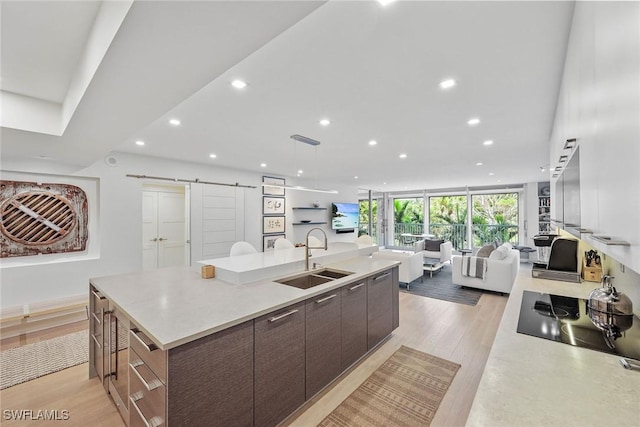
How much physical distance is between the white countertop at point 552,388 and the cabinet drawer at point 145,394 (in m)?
1.32

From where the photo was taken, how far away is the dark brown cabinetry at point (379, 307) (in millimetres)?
2576

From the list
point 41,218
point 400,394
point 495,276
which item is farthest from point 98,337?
point 495,276

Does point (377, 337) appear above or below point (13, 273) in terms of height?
below

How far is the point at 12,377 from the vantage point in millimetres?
2334

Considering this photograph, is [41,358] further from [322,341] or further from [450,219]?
[450,219]

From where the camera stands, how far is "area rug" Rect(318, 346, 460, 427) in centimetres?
184

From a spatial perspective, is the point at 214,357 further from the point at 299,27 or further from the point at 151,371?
the point at 299,27

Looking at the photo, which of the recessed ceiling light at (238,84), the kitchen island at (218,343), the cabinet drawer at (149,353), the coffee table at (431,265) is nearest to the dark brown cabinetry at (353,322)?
the kitchen island at (218,343)

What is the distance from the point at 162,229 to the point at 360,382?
5230 millimetres

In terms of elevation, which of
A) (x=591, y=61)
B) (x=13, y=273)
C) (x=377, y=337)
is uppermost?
(x=591, y=61)

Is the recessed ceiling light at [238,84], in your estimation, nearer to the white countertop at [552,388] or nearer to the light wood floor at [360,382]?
the white countertop at [552,388]

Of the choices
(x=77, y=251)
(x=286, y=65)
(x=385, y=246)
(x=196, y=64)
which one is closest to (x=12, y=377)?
(x=77, y=251)

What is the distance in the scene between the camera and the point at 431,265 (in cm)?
605

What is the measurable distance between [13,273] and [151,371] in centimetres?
391
